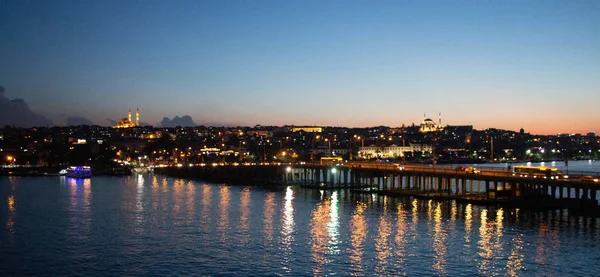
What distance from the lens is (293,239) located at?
39.5 meters

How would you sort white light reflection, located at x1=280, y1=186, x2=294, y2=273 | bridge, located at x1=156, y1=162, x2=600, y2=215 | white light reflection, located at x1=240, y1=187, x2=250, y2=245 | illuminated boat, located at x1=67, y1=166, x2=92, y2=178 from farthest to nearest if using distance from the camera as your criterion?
illuminated boat, located at x1=67, y1=166, x2=92, y2=178, bridge, located at x1=156, y1=162, x2=600, y2=215, white light reflection, located at x1=240, y1=187, x2=250, y2=245, white light reflection, located at x1=280, y1=186, x2=294, y2=273

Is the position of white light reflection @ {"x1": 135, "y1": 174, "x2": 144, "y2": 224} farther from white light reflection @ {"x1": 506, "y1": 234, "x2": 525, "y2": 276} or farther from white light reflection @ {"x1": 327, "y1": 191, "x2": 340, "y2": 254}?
white light reflection @ {"x1": 506, "y1": 234, "x2": 525, "y2": 276}

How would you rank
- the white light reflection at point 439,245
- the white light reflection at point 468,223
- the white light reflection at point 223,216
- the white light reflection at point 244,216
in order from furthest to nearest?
the white light reflection at point 223,216 → the white light reflection at point 244,216 → the white light reflection at point 468,223 → the white light reflection at point 439,245

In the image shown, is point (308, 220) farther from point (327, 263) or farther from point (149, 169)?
point (149, 169)

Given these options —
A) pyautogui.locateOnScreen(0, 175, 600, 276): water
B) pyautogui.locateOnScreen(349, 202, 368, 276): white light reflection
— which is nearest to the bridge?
pyautogui.locateOnScreen(0, 175, 600, 276): water

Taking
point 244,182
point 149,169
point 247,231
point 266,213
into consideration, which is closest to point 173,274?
point 247,231

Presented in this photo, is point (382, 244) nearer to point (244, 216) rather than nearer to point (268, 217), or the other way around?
point (268, 217)

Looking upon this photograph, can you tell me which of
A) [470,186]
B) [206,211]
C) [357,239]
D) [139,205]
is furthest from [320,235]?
[470,186]

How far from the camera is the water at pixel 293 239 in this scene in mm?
31594

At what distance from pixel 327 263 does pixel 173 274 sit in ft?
26.0

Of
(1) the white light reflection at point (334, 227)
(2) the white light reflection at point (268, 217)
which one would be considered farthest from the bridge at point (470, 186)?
(2) the white light reflection at point (268, 217)

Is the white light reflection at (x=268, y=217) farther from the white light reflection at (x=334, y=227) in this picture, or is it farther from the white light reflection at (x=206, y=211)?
the white light reflection at (x=206, y=211)

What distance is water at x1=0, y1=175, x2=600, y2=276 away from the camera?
3159 cm

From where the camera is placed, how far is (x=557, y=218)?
46.5 m
